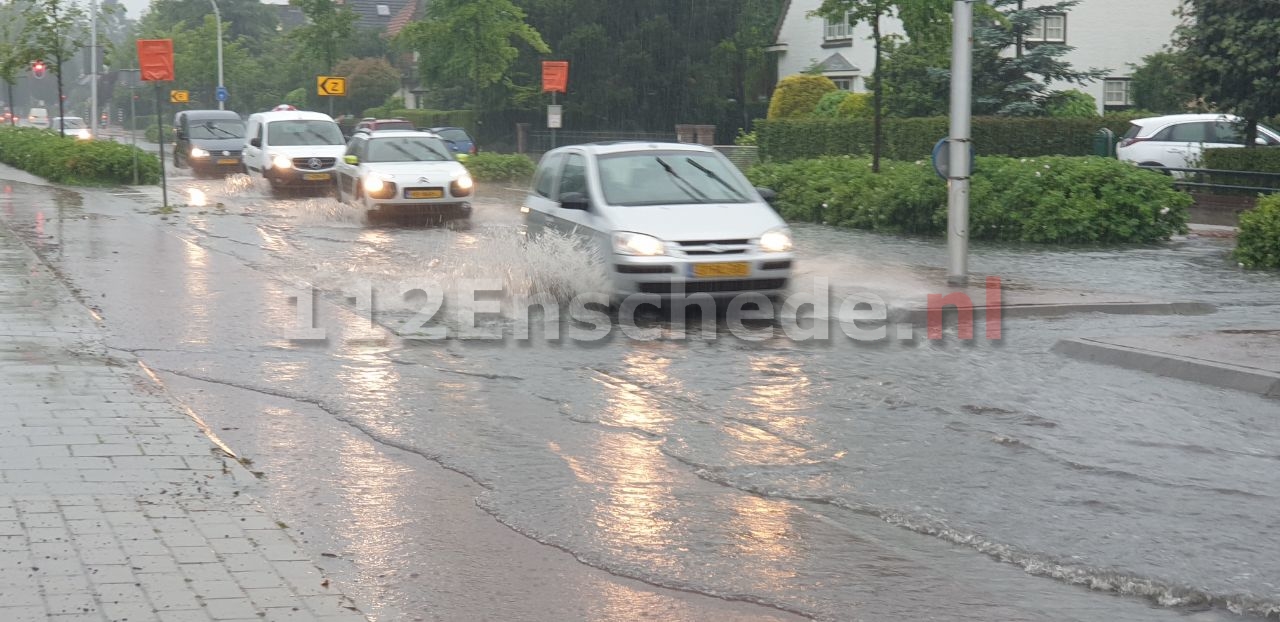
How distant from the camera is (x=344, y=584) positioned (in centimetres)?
538

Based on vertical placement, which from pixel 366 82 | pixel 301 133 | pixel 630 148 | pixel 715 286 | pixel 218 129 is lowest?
pixel 715 286

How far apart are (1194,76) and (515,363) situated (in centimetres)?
2024

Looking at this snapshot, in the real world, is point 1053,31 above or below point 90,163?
above

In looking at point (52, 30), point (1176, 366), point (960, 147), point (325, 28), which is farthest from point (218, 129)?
point (1176, 366)

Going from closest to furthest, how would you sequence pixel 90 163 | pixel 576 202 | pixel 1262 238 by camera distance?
pixel 576 202 → pixel 1262 238 → pixel 90 163

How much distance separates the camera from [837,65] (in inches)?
1934

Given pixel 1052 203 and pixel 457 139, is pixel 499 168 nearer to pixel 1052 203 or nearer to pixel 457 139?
pixel 457 139

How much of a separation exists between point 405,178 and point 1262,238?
1261 centimetres

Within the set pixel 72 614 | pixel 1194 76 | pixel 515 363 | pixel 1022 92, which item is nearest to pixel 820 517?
pixel 72 614

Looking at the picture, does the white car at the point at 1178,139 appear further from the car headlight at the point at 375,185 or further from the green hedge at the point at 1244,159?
the car headlight at the point at 375,185

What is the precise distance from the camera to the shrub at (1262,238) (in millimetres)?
16406

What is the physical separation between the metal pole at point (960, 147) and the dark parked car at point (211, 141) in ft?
81.3

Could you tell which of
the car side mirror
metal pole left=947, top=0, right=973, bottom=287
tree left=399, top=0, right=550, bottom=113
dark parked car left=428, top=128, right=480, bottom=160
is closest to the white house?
tree left=399, top=0, right=550, bottom=113

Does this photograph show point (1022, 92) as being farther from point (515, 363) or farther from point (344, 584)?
point (344, 584)
